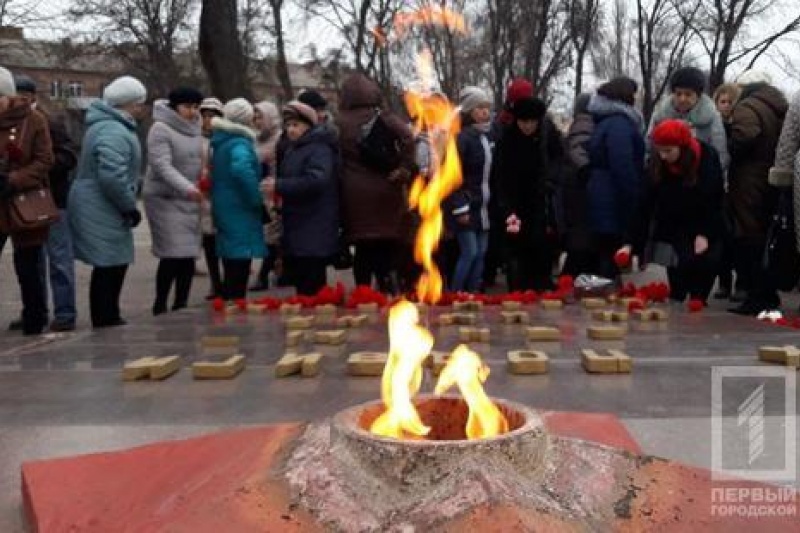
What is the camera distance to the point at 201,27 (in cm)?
1333

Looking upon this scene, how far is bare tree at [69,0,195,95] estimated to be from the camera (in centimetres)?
3188

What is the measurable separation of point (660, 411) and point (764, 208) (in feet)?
13.0

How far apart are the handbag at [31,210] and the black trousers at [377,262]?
219 cm

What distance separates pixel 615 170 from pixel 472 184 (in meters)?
1.13

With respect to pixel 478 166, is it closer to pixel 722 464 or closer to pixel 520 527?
pixel 722 464

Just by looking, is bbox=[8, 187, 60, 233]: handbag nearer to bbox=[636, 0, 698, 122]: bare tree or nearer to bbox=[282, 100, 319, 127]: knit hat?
bbox=[282, 100, 319, 127]: knit hat

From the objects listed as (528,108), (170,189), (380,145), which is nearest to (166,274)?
(170,189)

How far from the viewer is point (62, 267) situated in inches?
281

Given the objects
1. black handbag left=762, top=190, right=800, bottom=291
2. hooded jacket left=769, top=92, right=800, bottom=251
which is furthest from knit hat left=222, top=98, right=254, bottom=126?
black handbag left=762, top=190, right=800, bottom=291

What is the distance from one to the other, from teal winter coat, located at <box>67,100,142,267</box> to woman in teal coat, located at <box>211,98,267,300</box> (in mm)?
774

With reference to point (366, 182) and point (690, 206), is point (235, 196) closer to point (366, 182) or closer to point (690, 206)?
point (366, 182)

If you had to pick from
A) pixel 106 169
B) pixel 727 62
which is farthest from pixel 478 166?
pixel 727 62

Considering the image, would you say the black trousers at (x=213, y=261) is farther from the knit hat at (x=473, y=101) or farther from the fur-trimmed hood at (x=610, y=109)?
the fur-trimmed hood at (x=610, y=109)

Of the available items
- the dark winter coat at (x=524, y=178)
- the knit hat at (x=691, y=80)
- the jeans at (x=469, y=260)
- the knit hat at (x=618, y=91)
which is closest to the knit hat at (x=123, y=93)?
the jeans at (x=469, y=260)
